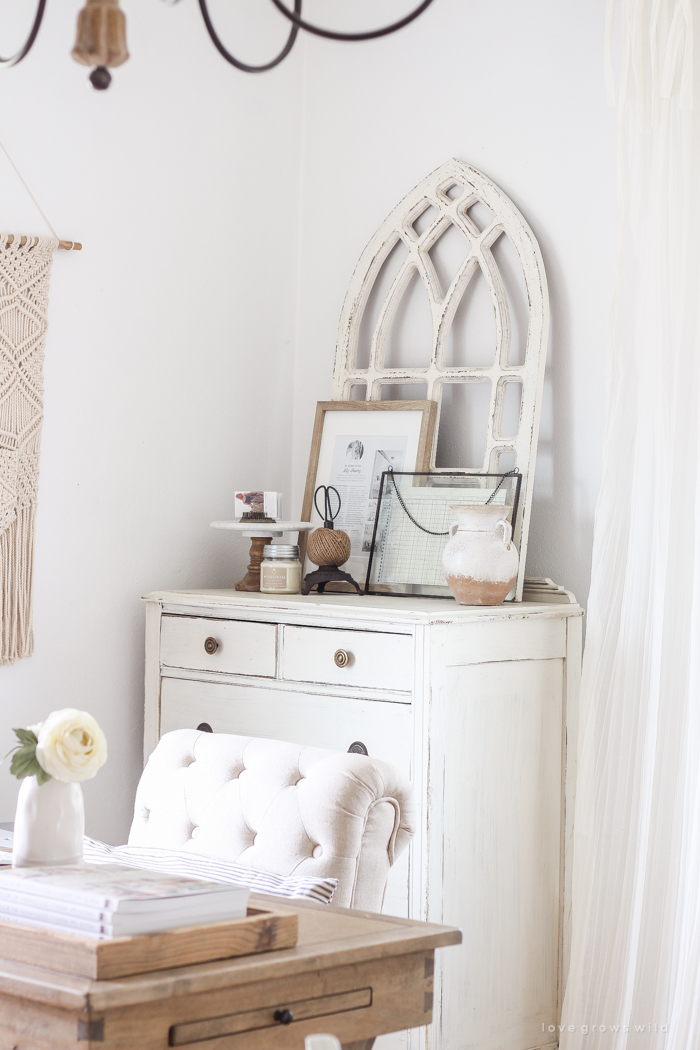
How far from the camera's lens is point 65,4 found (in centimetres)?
256

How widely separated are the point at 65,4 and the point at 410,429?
126 centimetres

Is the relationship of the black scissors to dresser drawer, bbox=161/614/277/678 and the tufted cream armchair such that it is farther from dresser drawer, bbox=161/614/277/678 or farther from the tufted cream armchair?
the tufted cream armchair

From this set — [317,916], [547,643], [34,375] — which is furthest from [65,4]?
[317,916]

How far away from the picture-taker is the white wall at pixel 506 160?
101 inches

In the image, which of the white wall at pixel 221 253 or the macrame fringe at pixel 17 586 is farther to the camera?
the white wall at pixel 221 253

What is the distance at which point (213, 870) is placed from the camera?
1464mm

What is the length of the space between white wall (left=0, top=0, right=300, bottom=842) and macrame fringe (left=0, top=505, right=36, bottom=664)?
47mm

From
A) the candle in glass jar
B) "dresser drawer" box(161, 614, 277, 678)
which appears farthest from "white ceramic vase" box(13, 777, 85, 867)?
the candle in glass jar

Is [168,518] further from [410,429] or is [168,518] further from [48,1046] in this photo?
[48,1046]

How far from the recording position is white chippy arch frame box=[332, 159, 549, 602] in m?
2.54

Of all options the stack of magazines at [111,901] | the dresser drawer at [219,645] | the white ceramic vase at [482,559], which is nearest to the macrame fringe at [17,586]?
the dresser drawer at [219,645]

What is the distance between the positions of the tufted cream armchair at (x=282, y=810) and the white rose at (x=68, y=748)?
0.40 meters

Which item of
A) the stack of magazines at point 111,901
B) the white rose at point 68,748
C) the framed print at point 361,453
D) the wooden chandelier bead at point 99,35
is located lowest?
the stack of magazines at point 111,901

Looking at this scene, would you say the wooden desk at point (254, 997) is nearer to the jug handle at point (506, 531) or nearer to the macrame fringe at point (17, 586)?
the jug handle at point (506, 531)
